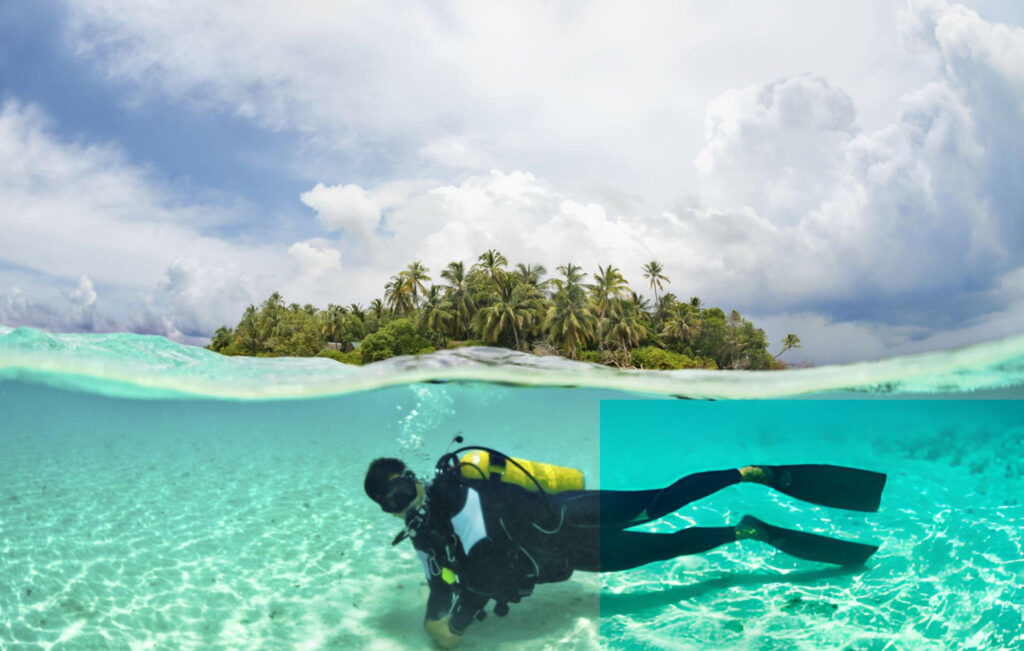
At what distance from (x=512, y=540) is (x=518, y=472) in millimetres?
655

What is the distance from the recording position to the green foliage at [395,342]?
62250mm

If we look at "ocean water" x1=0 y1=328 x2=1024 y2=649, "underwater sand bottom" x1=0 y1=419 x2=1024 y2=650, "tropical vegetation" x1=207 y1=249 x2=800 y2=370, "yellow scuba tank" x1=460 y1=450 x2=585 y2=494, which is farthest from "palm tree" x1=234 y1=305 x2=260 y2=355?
"yellow scuba tank" x1=460 y1=450 x2=585 y2=494

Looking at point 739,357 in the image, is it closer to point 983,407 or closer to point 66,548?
point 983,407

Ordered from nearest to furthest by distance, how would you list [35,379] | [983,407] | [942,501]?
[942,501]
[35,379]
[983,407]

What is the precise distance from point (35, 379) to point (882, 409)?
72.1ft

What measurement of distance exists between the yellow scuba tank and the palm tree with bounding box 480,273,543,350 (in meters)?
59.0

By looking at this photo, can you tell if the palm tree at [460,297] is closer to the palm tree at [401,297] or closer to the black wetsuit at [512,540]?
the palm tree at [401,297]

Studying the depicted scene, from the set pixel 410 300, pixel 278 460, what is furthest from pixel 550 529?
pixel 410 300

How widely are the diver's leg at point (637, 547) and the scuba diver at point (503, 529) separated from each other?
10 millimetres

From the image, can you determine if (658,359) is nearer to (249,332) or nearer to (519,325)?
(519,325)

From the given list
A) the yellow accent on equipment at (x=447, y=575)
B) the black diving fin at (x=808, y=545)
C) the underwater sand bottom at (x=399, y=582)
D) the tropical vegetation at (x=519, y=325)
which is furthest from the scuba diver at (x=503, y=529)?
the tropical vegetation at (x=519, y=325)

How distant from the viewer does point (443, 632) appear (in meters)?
4.78

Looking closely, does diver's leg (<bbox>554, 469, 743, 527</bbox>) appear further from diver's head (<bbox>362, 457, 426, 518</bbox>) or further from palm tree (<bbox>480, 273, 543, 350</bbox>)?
palm tree (<bbox>480, 273, 543, 350</bbox>)

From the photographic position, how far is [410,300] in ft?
259
